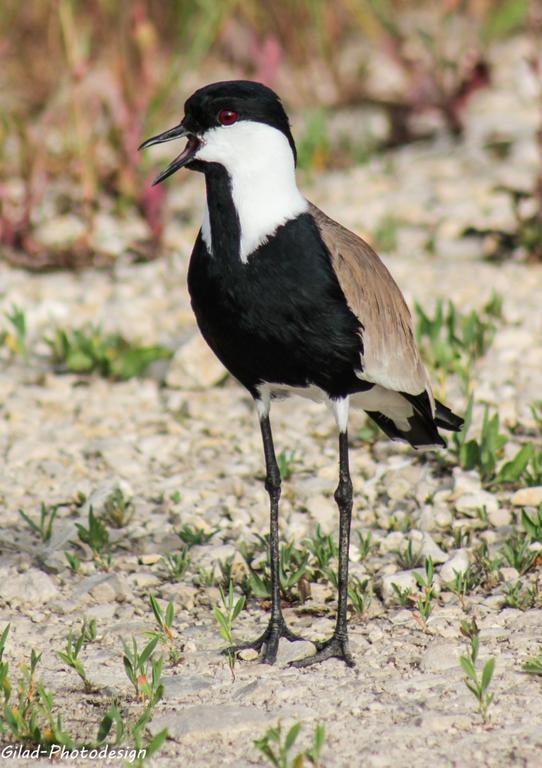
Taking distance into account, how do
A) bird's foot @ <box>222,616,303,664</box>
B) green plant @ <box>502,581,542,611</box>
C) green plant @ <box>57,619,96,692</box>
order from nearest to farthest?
green plant @ <box>57,619,96,692</box>, bird's foot @ <box>222,616,303,664</box>, green plant @ <box>502,581,542,611</box>

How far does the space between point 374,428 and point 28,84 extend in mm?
4946

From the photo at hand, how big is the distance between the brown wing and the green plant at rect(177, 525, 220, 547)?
0.90m

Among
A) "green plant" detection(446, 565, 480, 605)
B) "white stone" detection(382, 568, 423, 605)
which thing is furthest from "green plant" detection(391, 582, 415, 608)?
"green plant" detection(446, 565, 480, 605)

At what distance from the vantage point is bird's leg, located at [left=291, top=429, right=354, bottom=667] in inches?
145

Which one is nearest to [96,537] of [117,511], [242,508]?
[117,511]

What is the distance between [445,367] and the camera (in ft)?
18.0

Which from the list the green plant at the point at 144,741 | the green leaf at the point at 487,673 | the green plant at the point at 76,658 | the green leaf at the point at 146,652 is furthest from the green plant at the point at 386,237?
the green plant at the point at 144,741

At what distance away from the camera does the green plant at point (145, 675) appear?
3.36 metres

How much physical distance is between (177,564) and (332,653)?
2.49 ft

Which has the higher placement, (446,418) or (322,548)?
(446,418)

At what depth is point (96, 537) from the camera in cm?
434

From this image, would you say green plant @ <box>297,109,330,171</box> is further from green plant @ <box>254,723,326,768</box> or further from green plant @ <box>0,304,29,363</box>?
green plant @ <box>254,723,326,768</box>

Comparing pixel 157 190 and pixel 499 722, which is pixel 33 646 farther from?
pixel 157 190

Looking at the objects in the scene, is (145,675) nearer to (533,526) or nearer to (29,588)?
(29,588)
